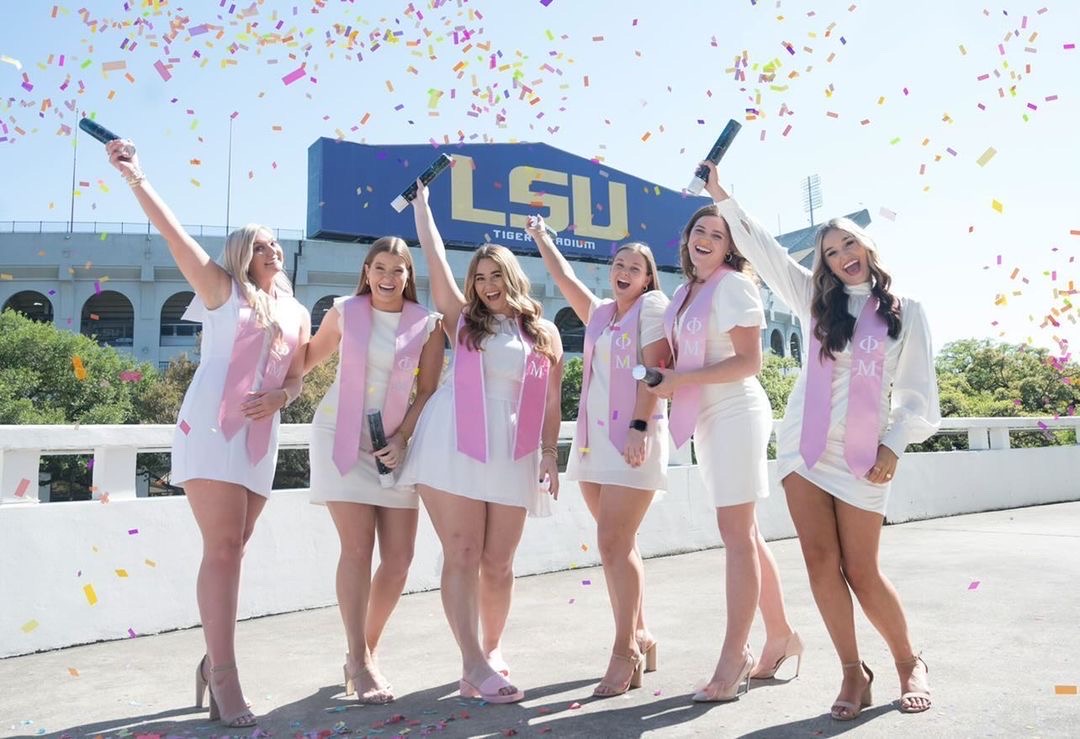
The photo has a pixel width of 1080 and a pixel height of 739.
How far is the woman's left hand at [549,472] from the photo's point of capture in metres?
3.46

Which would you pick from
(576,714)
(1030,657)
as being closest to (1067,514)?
(1030,657)

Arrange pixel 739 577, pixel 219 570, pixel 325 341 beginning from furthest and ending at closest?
pixel 325 341 < pixel 739 577 < pixel 219 570

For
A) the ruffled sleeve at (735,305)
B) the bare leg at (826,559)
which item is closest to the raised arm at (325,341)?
the ruffled sleeve at (735,305)

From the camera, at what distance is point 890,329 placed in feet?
9.84

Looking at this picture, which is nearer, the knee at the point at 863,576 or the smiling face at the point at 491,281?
the knee at the point at 863,576

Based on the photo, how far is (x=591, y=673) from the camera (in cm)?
353

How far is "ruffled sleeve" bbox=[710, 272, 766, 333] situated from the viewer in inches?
127

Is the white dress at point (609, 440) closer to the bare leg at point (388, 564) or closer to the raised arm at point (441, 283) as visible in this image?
the raised arm at point (441, 283)

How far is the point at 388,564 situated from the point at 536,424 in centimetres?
83

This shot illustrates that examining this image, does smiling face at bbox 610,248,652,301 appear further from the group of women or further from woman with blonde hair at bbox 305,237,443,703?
woman with blonde hair at bbox 305,237,443,703

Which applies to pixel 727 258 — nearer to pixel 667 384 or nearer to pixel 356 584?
pixel 667 384

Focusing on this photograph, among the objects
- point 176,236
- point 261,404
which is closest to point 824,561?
point 261,404

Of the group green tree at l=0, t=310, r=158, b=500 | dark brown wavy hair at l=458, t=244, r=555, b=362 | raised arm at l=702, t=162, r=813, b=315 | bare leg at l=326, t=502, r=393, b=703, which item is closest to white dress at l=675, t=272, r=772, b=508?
raised arm at l=702, t=162, r=813, b=315

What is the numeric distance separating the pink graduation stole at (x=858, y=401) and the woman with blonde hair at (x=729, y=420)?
24 cm
